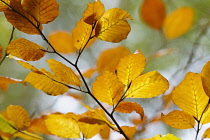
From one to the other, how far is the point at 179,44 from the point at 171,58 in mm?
114

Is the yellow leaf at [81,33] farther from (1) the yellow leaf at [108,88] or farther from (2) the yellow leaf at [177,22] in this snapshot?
(2) the yellow leaf at [177,22]

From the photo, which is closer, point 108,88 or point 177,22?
point 108,88

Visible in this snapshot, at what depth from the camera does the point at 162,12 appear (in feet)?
3.12

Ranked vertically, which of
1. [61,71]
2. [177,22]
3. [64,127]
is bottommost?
[177,22]

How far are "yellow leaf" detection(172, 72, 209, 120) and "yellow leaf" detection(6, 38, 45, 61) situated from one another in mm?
174

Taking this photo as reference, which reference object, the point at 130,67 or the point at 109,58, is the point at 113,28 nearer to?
the point at 130,67

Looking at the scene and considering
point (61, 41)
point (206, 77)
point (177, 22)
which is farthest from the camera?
point (177, 22)

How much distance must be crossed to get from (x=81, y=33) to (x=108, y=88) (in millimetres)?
78

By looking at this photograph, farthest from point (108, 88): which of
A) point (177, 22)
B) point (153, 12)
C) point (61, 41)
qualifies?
point (177, 22)

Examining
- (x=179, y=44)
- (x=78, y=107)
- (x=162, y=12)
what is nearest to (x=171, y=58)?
(x=179, y=44)

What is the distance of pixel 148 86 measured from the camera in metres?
0.33

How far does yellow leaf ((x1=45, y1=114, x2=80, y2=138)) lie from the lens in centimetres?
39

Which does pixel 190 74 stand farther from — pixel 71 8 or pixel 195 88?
pixel 71 8

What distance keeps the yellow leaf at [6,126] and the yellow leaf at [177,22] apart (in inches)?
29.5
